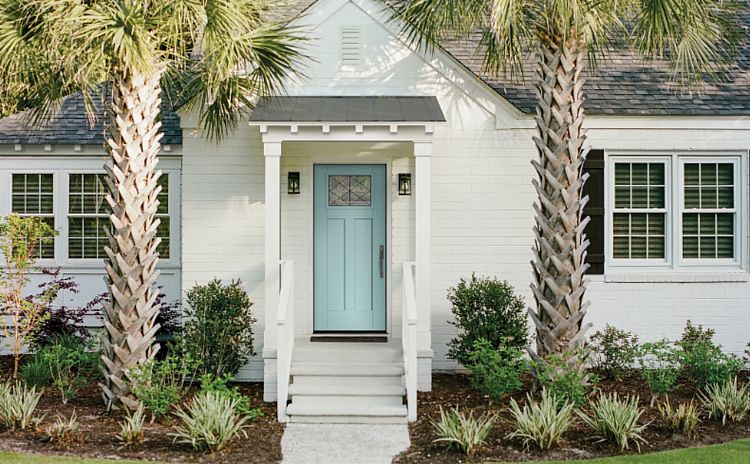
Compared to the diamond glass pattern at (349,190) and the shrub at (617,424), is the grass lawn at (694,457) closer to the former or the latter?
the shrub at (617,424)

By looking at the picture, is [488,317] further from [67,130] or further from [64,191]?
[67,130]

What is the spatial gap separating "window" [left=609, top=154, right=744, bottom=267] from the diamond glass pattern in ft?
12.0

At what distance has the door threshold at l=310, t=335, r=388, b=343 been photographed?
10516 mm

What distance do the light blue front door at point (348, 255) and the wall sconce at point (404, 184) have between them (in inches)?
11.6

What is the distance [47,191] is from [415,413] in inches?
291

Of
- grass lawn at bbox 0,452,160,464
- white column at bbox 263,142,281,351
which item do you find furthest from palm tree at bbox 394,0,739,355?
grass lawn at bbox 0,452,160,464

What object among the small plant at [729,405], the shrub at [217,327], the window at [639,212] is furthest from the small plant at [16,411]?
the window at [639,212]

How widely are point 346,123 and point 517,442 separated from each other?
4.33 meters

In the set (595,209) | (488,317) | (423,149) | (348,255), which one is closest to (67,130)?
(348,255)

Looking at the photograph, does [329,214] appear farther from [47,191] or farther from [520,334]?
[47,191]

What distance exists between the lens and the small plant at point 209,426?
732 centimetres

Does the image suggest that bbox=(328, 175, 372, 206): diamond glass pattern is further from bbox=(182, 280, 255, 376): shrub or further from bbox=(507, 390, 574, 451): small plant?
bbox=(507, 390, 574, 451): small plant

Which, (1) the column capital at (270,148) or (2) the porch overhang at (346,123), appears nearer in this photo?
(2) the porch overhang at (346,123)

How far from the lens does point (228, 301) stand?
9836 mm
